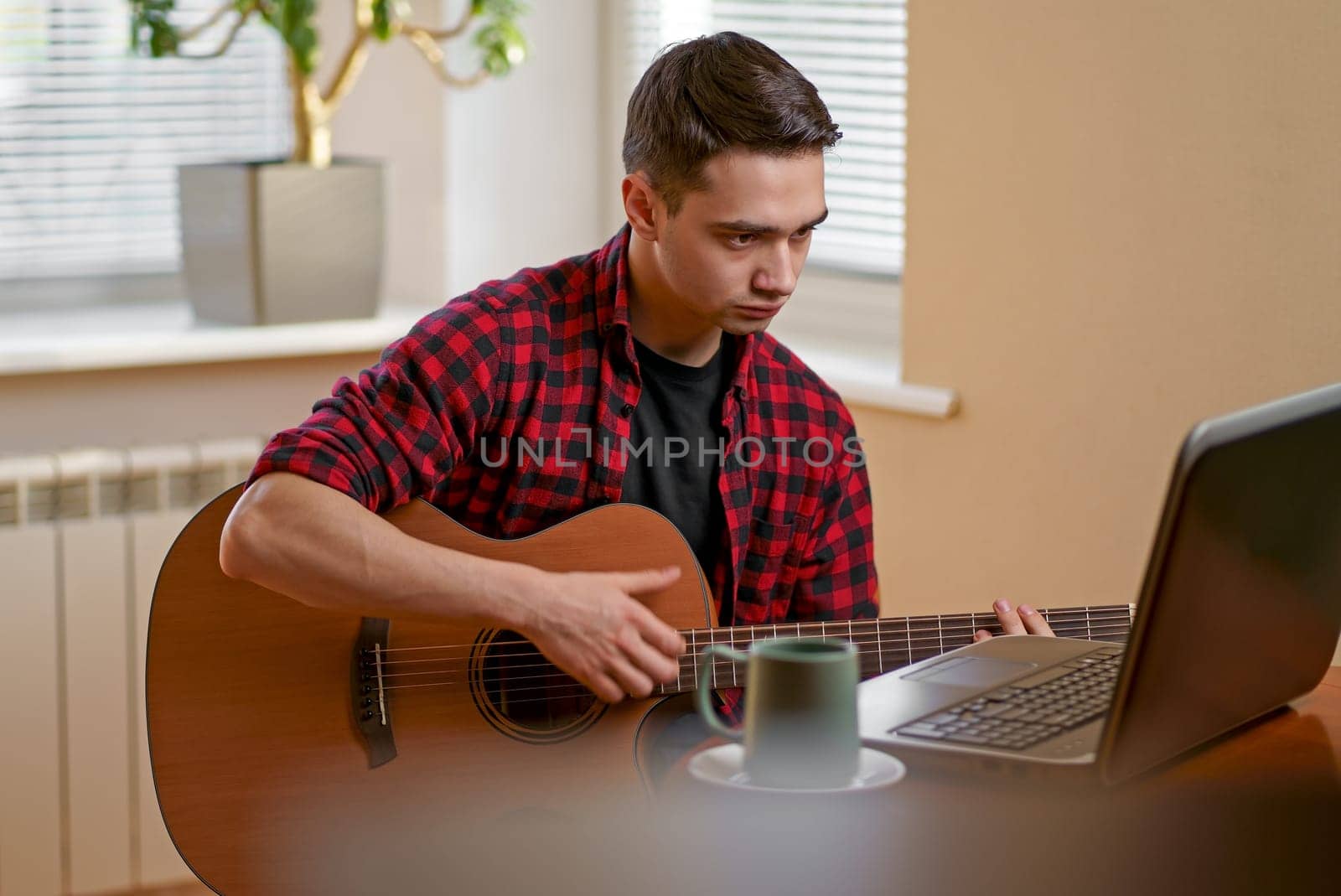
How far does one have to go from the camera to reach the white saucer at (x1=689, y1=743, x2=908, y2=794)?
2.94 ft

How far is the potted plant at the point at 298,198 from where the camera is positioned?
239 centimetres

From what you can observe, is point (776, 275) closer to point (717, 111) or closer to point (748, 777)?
point (717, 111)

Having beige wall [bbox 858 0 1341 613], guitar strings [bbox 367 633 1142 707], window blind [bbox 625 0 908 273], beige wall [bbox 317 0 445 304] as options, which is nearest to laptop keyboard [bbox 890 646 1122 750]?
guitar strings [bbox 367 633 1142 707]

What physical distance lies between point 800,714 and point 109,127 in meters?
2.12

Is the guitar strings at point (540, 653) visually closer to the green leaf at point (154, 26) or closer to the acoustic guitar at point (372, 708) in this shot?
the acoustic guitar at point (372, 708)

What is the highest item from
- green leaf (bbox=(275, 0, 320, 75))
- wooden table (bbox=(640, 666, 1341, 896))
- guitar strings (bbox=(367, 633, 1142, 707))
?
green leaf (bbox=(275, 0, 320, 75))

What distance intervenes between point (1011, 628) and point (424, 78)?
1.75m

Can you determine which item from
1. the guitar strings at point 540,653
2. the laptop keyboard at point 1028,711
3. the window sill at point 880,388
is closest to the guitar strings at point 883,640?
the guitar strings at point 540,653

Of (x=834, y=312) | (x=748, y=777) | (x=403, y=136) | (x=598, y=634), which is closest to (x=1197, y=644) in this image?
(x=748, y=777)

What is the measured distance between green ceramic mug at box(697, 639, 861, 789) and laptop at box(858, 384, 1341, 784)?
0.12 m

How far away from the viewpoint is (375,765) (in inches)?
58.2

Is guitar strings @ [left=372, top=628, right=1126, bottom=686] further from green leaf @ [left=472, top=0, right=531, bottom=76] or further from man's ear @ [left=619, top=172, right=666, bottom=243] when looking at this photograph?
green leaf @ [left=472, top=0, right=531, bottom=76]

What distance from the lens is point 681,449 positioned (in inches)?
65.4

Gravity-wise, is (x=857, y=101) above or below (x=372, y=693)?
above
